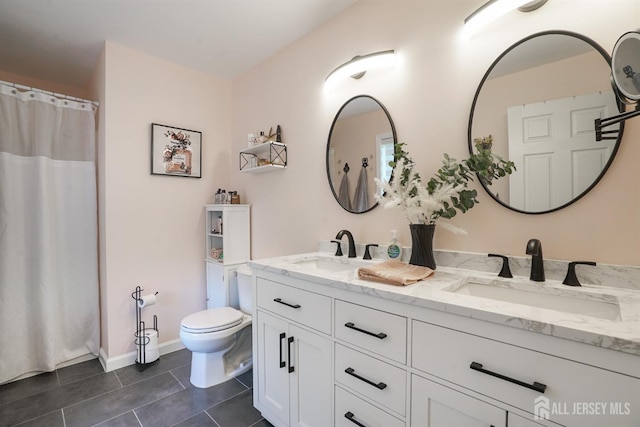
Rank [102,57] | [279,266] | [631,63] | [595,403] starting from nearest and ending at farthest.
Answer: [595,403] < [631,63] < [279,266] < [102,57]

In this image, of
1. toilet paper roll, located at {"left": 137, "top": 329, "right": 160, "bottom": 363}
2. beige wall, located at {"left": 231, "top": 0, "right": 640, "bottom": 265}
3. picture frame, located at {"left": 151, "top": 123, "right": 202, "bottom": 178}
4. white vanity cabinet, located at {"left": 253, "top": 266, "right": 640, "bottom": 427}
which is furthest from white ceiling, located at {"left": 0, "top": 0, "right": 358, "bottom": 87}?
toilet paper roll, located at {"left": 137, "top": 329, "right": 160, "bottom": 363}

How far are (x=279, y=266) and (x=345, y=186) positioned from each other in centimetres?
74

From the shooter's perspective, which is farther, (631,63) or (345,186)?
(345,186)

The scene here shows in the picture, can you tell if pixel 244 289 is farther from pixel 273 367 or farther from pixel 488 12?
pixel 488 12

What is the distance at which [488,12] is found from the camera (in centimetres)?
128

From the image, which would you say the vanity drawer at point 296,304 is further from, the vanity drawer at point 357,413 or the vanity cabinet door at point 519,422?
the vanity cabinet door at point 519,422

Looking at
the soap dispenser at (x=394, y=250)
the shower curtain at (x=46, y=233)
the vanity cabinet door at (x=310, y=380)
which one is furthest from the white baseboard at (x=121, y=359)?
the soap dispenser at (x=394, y=250)

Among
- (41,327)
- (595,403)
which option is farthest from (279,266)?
(41,327)

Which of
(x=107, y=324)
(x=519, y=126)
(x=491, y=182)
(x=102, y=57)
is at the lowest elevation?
(x=107, y=324)

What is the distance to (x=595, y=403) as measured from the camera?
0.68 m

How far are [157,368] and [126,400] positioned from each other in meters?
0.42

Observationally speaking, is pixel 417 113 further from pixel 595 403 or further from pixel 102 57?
pixel 102 57

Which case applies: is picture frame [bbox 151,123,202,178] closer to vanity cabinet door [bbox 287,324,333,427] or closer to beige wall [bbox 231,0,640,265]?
beige wall [bbox 231,0,640,265]

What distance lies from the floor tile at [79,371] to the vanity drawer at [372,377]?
2.19 meters
